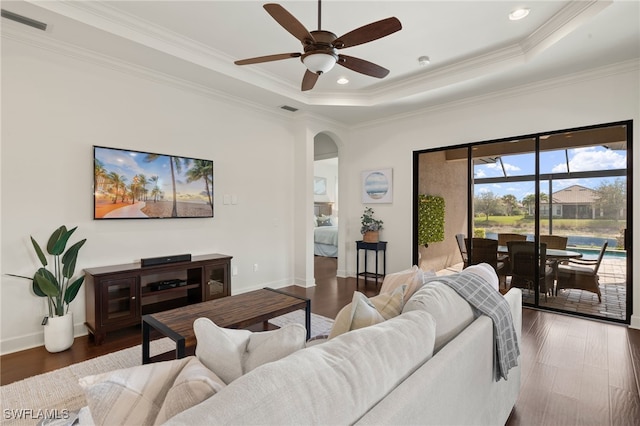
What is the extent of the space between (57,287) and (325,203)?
8324mm

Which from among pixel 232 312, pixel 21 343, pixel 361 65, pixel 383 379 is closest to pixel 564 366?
pixel 383 379

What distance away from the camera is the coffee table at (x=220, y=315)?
6.69 feet

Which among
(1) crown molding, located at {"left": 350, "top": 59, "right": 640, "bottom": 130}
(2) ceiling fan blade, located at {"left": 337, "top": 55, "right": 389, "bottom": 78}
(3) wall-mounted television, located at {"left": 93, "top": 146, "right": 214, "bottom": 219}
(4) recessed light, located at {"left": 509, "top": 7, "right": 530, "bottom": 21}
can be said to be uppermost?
(4) recessed light, located at {"left": 509, "top": 7, "right": 530, "bottom": 21}

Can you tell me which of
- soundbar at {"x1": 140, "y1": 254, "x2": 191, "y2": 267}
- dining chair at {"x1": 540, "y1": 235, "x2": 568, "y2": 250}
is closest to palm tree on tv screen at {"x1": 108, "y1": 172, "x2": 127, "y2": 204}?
soundbar at {"x1": 140, "y1": 254, "x2": 191, "y2": 267}

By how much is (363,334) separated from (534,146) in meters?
4.26

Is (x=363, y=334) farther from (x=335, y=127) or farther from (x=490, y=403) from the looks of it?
(x=335, y=127)

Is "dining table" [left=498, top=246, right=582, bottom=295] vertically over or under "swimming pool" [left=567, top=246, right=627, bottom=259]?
under

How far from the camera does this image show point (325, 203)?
35.1 ft

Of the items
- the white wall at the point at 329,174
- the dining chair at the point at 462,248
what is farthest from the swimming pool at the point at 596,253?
the white wall at the point at 329,174

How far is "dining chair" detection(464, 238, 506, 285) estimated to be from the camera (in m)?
4.50

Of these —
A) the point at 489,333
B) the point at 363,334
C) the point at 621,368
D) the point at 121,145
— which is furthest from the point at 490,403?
the point at 121,145

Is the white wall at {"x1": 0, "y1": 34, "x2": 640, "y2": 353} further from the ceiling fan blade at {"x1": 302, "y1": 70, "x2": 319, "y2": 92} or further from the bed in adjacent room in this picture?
the bed in adjacent room

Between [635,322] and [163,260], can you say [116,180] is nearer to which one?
[163,260]

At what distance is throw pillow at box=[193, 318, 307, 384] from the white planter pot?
269 centimetres
